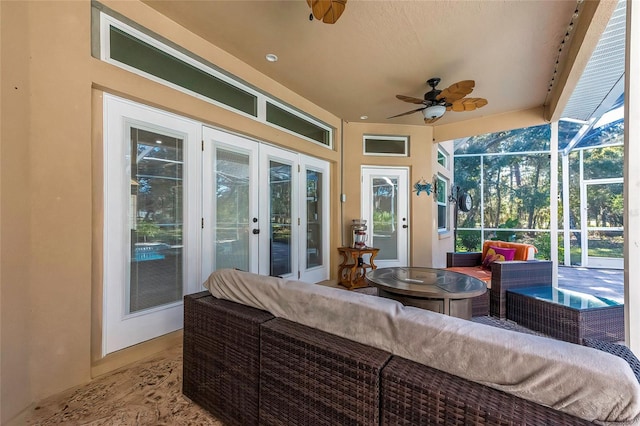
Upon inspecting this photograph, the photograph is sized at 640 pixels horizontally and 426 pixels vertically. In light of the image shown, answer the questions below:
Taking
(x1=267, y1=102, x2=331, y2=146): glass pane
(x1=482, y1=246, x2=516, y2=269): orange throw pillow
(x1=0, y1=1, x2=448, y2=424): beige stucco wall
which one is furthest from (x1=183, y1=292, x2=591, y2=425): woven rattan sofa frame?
(x1=482, y1=246, x2=516, y2=269): orange throw pillow

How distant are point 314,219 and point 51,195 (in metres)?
3.19

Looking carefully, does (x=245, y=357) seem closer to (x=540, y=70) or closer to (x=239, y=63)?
(x=239, y=63)

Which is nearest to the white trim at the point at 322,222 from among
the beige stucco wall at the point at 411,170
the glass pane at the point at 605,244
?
the beige stucco wall at the point at 411,170

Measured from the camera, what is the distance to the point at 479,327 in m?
0.88

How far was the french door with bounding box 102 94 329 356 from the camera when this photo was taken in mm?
2156

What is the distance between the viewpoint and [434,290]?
2.07 metres

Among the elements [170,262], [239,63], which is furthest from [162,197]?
[239,63]

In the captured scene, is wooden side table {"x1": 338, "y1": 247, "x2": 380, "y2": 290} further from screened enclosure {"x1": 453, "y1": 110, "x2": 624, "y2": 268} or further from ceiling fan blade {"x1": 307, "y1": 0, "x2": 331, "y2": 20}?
screened enclosure {"x1": 453, "y1": 110, "x2": 624, "y2": 268}

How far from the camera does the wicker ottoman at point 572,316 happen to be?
2354 mm

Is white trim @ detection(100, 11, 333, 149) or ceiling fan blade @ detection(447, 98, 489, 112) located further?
ceiling fan blade @ detection(447, 98, 489, 112)

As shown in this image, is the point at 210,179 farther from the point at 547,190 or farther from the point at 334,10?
the point at 547,190

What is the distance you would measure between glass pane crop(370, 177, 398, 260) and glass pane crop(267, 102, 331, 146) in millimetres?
1345

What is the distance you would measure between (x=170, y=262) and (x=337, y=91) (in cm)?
298

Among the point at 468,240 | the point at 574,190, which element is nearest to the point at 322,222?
the point at 468,240
